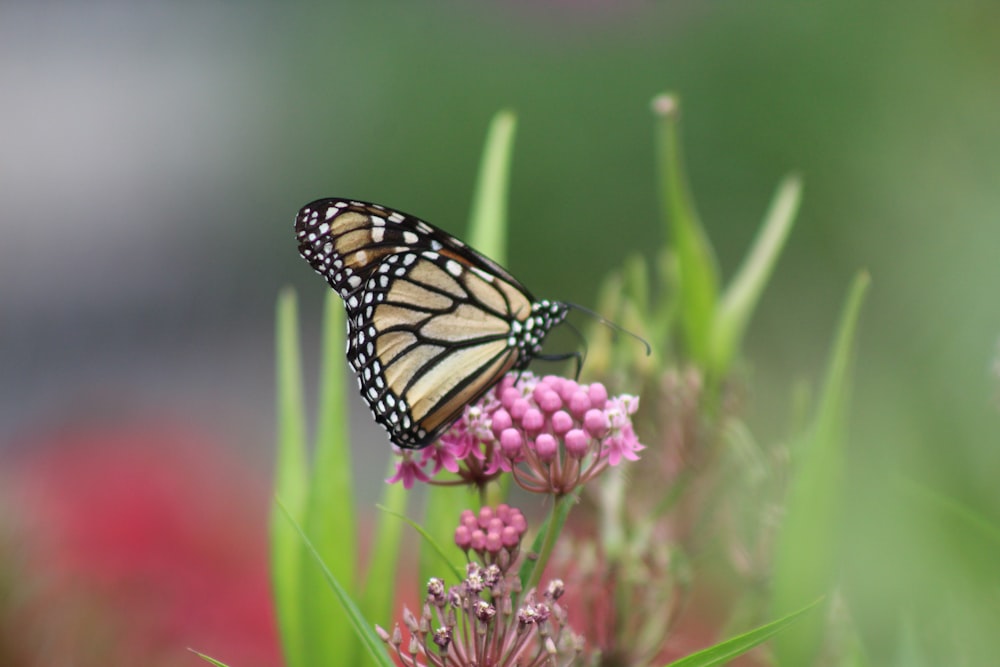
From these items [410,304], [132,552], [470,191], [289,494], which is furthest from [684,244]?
[470,191]

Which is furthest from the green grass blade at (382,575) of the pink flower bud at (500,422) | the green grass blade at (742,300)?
the green grass blade at (742,300)

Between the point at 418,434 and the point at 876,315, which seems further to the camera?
the point at 876,315

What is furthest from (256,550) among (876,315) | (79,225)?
(79,225)

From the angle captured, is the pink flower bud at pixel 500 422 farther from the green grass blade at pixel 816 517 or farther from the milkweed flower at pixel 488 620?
the green grass blade at pixel 816 517

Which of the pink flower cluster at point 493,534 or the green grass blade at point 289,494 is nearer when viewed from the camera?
the pink flower cluster at point 493,534

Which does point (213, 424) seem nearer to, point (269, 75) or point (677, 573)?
point (269, 75)

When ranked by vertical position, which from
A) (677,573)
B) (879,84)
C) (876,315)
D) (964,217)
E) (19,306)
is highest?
(879,84)
